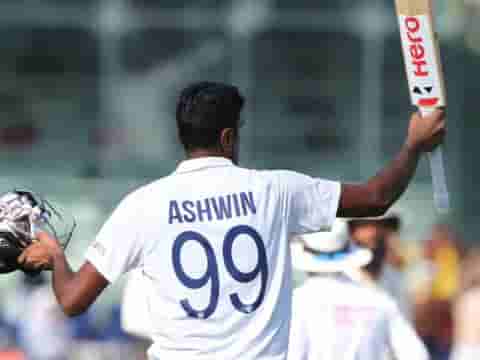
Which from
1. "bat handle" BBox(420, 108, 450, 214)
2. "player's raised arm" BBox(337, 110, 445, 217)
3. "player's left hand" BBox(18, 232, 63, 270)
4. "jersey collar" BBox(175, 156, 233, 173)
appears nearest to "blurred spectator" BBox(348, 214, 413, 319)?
"bat handle" BBox(420, 108, 450, 214)

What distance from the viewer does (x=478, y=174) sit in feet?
62.8

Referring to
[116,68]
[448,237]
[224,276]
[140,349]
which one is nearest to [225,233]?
[224,276]

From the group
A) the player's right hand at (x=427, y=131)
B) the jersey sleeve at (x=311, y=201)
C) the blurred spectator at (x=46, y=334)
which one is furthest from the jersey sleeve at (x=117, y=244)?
the blurred spectator at (x=46, y=334)

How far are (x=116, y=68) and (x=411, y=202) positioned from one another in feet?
13.9

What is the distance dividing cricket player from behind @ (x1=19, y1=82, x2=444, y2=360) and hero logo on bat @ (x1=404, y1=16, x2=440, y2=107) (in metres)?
0.07

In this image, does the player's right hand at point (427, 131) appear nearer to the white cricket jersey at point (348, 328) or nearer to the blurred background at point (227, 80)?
the white cricket jersey at point (348, 328)

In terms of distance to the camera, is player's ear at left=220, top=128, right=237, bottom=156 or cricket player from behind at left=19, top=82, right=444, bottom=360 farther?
player's ear at left=220, top=128, right=237, bottom=156

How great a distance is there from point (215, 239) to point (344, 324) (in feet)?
7.84

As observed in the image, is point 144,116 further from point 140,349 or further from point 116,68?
point 140,349

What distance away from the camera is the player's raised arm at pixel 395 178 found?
15.1ft

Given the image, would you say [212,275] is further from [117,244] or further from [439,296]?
[439,296]

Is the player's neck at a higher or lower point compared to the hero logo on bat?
lower

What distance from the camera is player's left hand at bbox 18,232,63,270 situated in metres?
4.61

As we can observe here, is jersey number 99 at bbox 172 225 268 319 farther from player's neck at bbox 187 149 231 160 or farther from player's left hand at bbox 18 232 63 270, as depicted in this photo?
player's left hand at bbox 18 232 63 270
